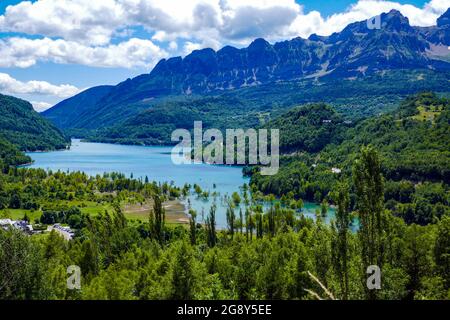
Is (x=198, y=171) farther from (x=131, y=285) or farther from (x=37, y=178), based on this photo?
(x=131, y=285)

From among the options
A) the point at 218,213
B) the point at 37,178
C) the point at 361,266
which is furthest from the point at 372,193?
the point at 37,178

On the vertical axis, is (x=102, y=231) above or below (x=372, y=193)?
below

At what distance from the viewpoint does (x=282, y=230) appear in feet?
214

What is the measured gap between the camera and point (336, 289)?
23.8 meters

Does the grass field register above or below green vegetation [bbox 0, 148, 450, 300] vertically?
below

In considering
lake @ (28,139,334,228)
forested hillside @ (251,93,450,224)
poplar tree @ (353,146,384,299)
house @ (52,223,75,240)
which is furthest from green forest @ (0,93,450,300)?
lake @ (28,139,334,228)

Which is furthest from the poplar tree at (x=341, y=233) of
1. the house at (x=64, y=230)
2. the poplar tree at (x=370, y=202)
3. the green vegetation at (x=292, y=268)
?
the house at (x=64, y=230)

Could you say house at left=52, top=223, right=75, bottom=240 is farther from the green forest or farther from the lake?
the lake

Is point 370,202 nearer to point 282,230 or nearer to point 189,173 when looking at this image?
point 282,230

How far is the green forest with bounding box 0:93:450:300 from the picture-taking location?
23.8m

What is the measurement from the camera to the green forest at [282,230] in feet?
78.1

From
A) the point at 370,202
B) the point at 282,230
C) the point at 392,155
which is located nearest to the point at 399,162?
the point at 392,155

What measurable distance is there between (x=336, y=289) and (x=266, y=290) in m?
5.24

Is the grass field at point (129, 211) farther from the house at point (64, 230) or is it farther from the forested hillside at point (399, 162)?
the forested hillside at point (399, 162)
